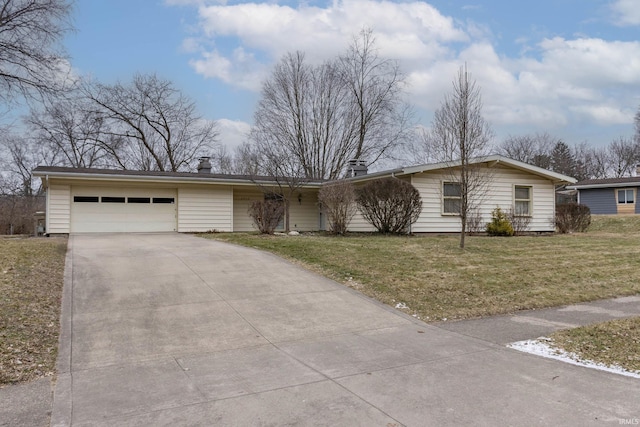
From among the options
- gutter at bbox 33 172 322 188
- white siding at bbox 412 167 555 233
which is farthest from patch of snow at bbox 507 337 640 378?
gutter at bbox 33 172 322 188

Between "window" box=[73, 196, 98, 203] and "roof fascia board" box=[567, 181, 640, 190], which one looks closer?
"window" box=[73, 196, 98, 203]

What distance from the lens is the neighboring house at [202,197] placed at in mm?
16844

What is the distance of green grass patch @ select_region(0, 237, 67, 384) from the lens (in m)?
4.57

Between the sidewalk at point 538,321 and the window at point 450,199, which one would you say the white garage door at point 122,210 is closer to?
the window at point 450,199

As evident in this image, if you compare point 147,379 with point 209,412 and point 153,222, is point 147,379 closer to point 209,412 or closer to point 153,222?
point 209,412

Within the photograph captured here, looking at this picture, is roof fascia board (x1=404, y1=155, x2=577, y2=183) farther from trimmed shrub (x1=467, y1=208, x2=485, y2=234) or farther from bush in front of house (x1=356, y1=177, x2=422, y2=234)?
trimmed shrub (x1=467, y1=208, x2=485, y2=234)

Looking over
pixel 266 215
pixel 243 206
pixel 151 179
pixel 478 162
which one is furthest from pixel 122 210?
pixel 478 162

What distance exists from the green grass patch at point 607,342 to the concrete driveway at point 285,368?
1.76 ft

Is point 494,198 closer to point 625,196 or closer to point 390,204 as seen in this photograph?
point 390,204

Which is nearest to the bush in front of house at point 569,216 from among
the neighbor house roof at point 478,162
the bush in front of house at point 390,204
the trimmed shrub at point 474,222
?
the neighbor house roof at point 478,162

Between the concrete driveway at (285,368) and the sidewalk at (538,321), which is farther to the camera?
the sidewalk at (538,321)

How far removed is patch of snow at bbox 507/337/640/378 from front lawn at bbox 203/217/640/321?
57.1 inches

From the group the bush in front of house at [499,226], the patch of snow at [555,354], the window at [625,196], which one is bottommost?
the patch of snow at [555,354]

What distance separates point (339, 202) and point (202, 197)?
6825 millimetres
